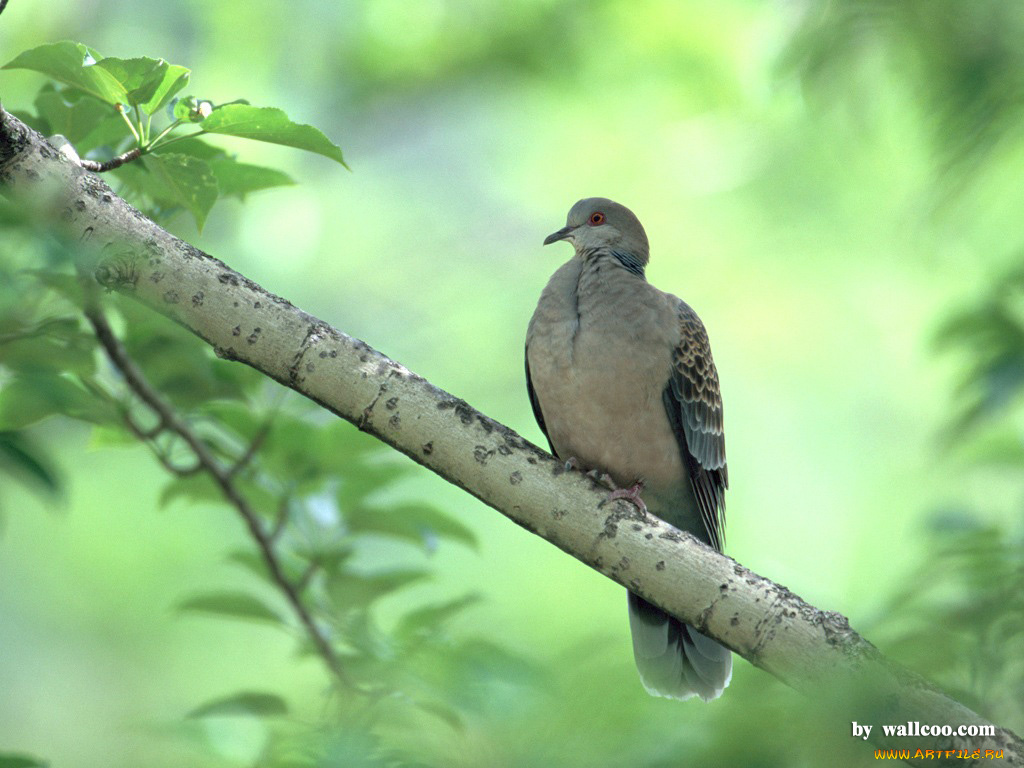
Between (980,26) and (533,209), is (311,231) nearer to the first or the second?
(533,209)

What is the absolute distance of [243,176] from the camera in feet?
8.04

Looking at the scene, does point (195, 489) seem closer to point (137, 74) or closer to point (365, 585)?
point (365, 585)

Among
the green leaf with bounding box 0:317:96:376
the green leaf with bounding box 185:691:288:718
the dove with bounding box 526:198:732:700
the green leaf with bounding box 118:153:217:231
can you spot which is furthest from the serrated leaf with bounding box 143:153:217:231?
the dove with bounding box 526:198:732:700

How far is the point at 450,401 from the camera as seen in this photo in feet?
7.43

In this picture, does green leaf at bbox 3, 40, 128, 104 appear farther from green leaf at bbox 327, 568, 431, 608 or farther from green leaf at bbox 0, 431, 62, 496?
green leaf at bbox 327, 568, 431, 608

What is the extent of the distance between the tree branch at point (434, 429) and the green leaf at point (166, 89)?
0.64 feet

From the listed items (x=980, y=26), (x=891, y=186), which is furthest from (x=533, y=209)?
(x=980, y=26)

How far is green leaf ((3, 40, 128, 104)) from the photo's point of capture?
1.96 metres

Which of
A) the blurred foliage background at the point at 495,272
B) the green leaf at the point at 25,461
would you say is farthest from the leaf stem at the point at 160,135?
the blurred foliage background at the point at 495,272

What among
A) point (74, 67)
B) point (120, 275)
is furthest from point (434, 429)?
point (74, 67)

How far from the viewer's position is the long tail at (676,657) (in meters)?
3.49

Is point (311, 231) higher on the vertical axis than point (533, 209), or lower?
lower

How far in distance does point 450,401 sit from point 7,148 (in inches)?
41.4

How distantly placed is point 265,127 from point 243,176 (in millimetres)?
347
